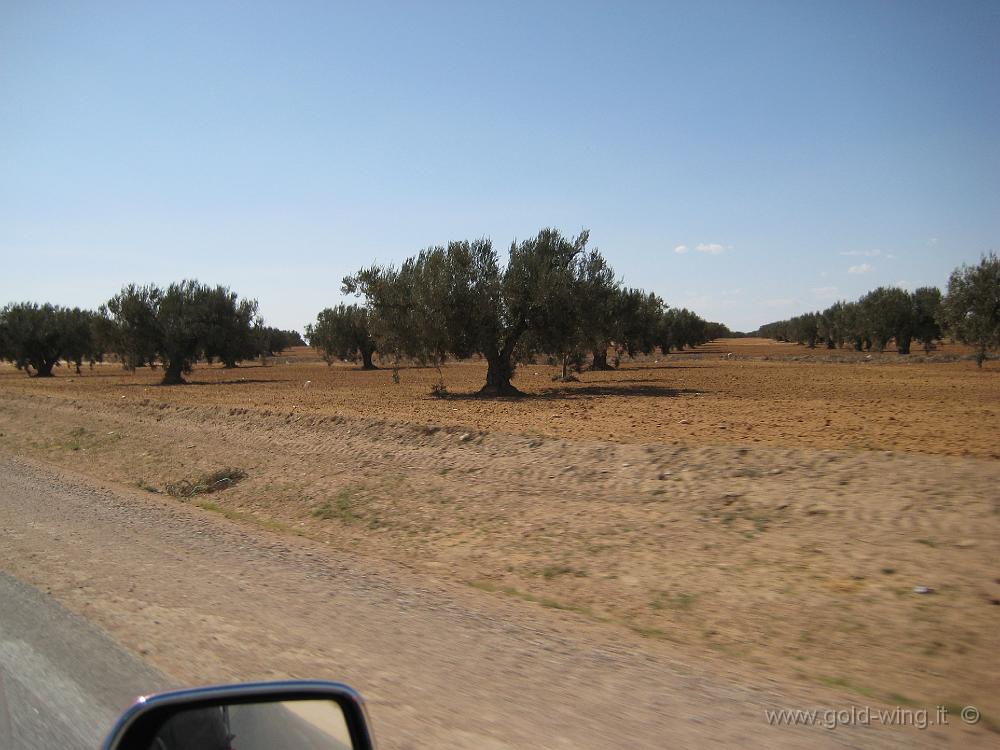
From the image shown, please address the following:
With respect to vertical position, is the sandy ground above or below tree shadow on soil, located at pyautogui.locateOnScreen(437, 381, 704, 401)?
below

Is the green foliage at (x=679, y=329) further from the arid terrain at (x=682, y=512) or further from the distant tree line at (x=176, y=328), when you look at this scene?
the arid terrain at (x=682, y=512)

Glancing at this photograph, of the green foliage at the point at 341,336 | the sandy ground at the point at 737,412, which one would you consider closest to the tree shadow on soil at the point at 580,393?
the sandy ground at the point at 737,412

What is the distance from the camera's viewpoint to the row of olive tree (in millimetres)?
32188

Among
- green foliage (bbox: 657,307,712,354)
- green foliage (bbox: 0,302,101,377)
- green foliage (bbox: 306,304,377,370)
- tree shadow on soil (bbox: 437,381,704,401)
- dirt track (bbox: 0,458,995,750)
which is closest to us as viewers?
dirt track (bbox: 0,458,995,750)

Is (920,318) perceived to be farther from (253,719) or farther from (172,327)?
(253,719)

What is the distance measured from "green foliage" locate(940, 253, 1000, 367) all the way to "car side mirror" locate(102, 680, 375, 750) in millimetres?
56629

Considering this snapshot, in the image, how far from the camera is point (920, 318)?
82.6m

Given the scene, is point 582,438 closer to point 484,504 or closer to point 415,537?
point 484,504

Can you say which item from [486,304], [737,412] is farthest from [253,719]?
[486,304]

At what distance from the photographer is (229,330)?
53000mm

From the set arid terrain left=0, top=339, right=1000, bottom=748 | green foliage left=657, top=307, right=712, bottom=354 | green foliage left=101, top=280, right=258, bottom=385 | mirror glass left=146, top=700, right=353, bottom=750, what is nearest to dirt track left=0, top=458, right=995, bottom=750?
arid terrain left=0, top=339, right=1000, bottom=748

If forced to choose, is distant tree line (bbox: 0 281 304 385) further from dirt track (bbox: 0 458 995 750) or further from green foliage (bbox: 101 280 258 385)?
dirt track (bbox: 0 458 995 750)

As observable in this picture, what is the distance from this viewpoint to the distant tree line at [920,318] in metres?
48.0

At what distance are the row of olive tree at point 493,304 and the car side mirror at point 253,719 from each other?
2959 centimetres
